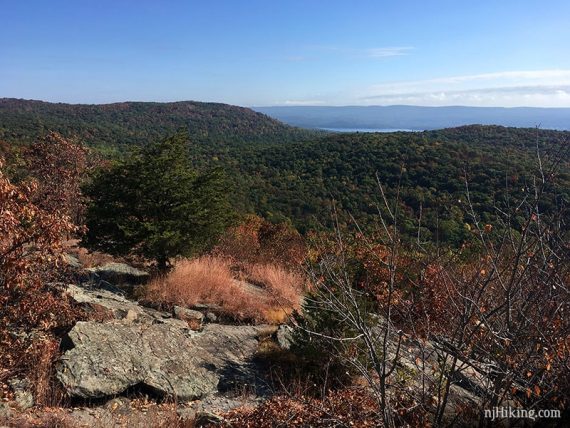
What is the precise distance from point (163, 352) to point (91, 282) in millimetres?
3087

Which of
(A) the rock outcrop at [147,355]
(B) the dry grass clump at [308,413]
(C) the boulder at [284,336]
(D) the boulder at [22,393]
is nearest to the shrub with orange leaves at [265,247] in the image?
(C) the boulder at [284,336]

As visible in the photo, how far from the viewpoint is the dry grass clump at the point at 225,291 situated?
754 centimetres

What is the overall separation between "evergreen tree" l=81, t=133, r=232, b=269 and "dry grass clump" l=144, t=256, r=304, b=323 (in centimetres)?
50

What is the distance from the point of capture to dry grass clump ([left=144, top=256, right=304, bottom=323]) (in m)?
7.54

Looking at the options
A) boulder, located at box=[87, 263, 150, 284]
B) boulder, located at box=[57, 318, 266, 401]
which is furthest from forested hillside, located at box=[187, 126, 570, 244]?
boulder, located at box=[57, 318, 266, 401]

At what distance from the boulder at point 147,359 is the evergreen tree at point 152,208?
6.51ft

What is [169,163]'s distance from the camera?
8.11m

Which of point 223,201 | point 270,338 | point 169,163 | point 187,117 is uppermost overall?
point 187,117

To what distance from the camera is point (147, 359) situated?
5156 millimetres

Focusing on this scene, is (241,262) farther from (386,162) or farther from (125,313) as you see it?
(386,162)

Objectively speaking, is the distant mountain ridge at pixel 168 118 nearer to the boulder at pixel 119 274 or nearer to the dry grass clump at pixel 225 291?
the boulder at pixel 119 274

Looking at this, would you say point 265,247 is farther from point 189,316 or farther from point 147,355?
point 147,355

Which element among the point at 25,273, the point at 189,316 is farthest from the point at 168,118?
the point at 25,273

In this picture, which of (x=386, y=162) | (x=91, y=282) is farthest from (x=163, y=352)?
(x=386, y=162)
